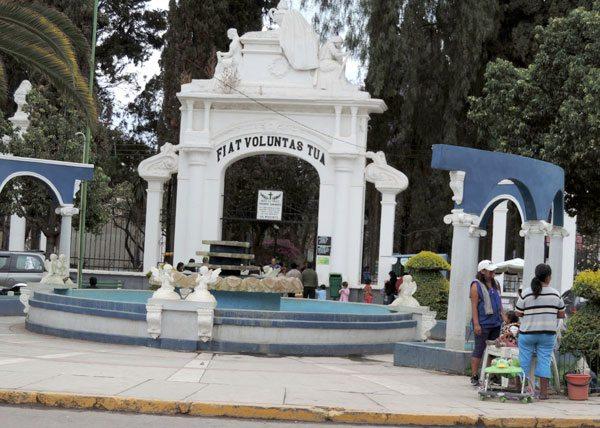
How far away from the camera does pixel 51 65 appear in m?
18.0

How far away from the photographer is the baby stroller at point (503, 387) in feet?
42.1

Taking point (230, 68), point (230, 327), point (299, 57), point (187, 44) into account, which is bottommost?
point (230, 327)

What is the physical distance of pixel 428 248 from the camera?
43.9 meters

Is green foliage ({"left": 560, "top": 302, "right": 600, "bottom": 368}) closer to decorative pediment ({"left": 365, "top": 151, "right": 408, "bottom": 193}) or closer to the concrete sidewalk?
the concrete sidewalk

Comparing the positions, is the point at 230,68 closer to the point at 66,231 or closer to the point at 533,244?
the point at 66,231

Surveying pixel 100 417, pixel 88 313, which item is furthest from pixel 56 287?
pixel 100 417

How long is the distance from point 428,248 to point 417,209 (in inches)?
171

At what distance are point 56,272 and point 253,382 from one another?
1052 cm

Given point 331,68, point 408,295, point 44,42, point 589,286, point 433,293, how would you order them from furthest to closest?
point 331,68
point 433,293
point 408,295
point 44,42
point 589,286

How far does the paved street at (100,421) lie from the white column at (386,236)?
18417mm

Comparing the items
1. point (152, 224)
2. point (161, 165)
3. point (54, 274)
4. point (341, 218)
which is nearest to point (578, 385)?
point (54, 274)

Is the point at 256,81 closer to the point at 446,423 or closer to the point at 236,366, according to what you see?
the point at 236,366

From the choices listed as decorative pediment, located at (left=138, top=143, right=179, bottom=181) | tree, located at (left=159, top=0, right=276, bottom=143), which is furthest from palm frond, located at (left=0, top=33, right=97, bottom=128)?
tree, located at (left=159, top=0, right=276, bottom=143)

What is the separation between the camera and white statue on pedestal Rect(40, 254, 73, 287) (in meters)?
22.4
